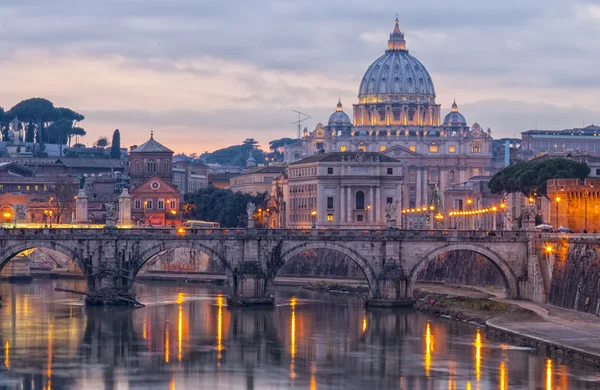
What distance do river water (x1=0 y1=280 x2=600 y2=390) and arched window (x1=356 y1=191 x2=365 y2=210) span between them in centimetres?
8001

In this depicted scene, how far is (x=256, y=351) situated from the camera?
295ft

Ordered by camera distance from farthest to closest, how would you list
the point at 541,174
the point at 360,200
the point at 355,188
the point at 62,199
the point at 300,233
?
the point at 360,200, the point at 355,188, the point at 62,199, the point at 541,174, the point at 300,233

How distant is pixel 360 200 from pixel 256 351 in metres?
110

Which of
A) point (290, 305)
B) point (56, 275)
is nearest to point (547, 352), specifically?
point (290, 305)

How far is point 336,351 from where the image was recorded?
90.3m

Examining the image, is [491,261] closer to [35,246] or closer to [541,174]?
[35,246]

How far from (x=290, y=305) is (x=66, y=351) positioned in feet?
101

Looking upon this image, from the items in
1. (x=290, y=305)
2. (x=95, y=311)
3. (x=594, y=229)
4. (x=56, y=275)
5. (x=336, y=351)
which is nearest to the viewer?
(x=336, y=351)

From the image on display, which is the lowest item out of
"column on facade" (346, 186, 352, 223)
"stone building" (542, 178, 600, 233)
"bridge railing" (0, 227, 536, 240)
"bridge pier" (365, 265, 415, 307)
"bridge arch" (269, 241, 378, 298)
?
"bridge pier" (365, 265, 415, 307)

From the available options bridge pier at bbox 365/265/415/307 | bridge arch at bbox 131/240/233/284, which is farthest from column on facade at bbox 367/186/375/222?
bridge pier at bbox 365/265/415/307

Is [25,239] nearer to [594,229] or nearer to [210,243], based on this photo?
[210,243]

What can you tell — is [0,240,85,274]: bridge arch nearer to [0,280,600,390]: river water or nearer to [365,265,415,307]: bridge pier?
[0,280,600,390]: river water

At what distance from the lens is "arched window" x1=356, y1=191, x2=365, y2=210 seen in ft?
650

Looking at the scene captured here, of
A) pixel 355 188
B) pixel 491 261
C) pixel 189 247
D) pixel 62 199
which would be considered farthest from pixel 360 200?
pixel 189 247
